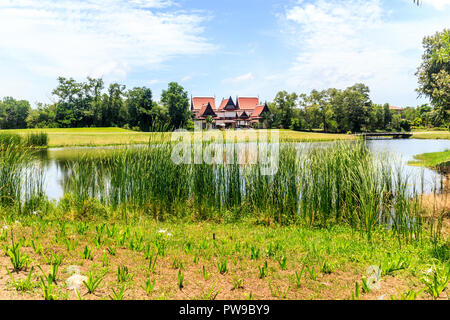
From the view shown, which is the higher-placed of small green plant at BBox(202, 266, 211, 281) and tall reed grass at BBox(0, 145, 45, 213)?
tall reed grass at BBox(0, 145, 45, 213)

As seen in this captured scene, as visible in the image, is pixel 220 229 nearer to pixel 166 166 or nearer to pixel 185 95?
pixel 166 166

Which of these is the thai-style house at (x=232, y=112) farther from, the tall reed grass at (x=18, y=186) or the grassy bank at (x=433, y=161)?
the tall reed grass at (x=18, y=186)

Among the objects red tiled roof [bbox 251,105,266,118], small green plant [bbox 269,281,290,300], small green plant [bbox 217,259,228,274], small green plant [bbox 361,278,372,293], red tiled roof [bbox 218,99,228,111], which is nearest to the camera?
small green plant [bbox 269,281,290,300]

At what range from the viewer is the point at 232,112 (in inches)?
2422

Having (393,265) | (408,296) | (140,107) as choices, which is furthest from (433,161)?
(140,107)

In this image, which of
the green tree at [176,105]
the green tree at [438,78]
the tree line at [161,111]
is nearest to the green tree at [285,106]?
the tree line at [161,111]

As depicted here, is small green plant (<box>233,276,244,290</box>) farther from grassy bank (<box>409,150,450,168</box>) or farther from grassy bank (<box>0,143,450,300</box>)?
grassy bank (<box>409,150,450,168</box>)

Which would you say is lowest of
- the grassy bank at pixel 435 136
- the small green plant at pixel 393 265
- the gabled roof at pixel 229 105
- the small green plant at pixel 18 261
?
the small green plant at pixel 393 265

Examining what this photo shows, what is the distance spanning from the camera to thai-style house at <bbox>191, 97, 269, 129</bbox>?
179 ft

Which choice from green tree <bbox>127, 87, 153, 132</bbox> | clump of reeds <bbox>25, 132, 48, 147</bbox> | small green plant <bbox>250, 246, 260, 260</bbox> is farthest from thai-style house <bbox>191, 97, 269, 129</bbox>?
small green plant <bbox>250, 246, 260, 260</bbox>

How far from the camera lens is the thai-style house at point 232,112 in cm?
5468

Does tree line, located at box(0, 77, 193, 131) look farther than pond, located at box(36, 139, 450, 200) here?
Yes

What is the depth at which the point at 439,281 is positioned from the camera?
3.06 meters

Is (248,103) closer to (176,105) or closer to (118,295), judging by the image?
(176,105)
